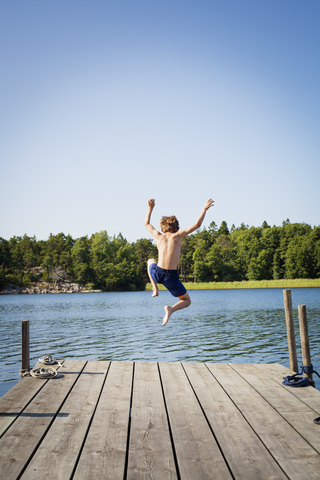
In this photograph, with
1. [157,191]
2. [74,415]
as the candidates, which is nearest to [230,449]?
[74,415]

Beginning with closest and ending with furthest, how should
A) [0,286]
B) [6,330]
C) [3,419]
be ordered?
[3,419] → [6,330] → [0,286]

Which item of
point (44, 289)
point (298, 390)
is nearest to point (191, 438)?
point (298, 390)

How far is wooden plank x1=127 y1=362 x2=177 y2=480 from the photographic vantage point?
3129mm

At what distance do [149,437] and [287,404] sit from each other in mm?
1937

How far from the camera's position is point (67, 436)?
3809 millimetres

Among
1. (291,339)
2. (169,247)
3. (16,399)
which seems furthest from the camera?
(291,339)

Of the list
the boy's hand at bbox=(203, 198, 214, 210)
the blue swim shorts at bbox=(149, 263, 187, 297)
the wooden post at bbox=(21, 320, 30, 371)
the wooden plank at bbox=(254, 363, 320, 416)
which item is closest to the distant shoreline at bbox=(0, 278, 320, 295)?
the wooden plank at bbox=(254, 363, 320, 416)

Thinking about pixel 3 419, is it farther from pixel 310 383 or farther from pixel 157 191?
pixel 310 383

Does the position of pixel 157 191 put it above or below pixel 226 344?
above

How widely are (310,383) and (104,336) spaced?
44.8 feet

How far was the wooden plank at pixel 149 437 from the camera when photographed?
3129mm

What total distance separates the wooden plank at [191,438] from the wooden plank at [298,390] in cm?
137

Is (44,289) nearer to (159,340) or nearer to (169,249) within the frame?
(159,340)

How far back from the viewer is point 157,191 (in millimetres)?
5918
